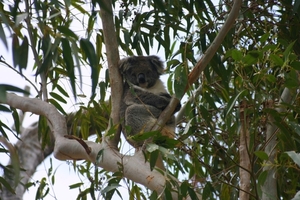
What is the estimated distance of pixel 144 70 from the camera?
14.1ft

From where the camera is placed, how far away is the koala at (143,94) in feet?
12.6

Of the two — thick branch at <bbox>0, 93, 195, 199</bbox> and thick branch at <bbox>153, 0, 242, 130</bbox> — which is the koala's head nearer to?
thick branch at <bbox>0, 93, 195, 199</bbox>

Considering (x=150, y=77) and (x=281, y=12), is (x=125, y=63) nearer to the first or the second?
(x=150, y=77)

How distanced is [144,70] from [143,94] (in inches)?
9.2

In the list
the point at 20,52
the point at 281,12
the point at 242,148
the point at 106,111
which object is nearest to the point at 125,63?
the point at 106,111

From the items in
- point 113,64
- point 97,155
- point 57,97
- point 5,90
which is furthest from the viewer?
point 57,97

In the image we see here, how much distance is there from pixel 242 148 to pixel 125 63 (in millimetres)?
1259

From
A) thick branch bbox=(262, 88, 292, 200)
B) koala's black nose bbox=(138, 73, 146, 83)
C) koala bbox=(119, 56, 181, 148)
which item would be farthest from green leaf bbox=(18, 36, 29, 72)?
koala's black nose bbox=(138, 73, 146, 83)

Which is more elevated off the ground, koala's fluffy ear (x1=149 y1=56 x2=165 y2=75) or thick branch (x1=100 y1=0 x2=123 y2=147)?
koala's fluffy ear (x1=149 y1=56 x2=165 y2=75)

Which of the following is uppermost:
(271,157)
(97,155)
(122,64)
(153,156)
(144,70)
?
(144,70)

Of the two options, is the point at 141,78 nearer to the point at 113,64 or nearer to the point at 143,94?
the point at 143,94

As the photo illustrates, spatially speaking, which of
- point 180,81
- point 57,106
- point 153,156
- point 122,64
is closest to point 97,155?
point 153,156

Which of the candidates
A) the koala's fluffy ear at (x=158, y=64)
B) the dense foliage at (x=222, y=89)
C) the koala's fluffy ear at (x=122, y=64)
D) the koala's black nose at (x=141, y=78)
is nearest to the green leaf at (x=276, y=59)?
the dense foliage at (x=222, y=89)

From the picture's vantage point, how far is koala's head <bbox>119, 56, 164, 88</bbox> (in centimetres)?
409
